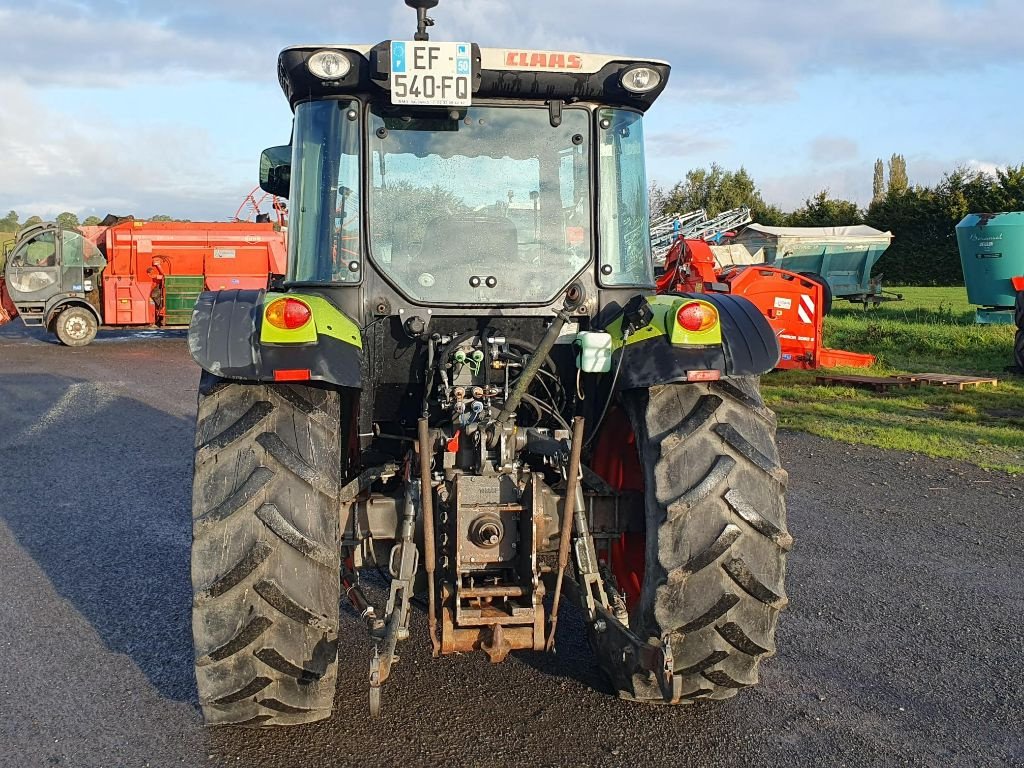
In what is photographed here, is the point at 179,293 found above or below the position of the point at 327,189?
above

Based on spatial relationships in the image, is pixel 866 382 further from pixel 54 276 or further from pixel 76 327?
pixel 54 276

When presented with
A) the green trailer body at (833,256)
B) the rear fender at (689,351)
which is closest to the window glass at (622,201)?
the rear fender at (689,351)

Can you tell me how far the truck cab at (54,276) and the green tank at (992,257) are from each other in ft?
54.8

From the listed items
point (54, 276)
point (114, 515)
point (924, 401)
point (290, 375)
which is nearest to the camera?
point (290, 375)

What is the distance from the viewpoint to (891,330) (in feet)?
55.3

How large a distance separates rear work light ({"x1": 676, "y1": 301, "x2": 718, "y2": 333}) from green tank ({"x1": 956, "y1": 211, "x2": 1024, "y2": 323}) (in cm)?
1445

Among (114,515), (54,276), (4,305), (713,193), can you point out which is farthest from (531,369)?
(713,193)

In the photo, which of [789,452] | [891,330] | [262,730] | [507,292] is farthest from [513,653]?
[891,330]

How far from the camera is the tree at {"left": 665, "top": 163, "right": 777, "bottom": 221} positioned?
56950 millimetres

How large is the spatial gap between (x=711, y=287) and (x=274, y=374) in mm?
10246

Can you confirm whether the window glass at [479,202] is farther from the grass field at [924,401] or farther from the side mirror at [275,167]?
the grass field at [924,401]

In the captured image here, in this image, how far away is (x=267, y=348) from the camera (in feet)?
11.2

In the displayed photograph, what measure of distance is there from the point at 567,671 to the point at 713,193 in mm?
57565

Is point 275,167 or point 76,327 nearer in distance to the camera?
point 275,167
